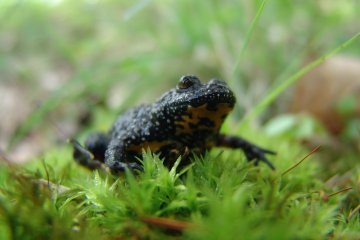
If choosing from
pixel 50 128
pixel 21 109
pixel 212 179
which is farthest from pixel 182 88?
pixel 21 109

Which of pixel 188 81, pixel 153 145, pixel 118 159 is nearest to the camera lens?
pixel 118 159

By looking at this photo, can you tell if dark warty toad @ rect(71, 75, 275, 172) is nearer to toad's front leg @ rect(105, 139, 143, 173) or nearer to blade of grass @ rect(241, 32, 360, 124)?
toad's front leg @ rect(105, 139, 143, 173)

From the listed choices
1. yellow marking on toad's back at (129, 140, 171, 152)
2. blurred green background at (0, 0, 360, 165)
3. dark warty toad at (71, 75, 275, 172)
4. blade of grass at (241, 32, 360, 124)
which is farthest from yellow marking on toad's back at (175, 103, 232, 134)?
blurred green background at (0, 0, 360, 165)

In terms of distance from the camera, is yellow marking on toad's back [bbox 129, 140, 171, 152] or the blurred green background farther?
the blurred green background

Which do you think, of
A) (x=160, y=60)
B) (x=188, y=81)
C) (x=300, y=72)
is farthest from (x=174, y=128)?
(x=160, y=60)

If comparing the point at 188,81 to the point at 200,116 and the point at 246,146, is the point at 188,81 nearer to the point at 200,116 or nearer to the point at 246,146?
the point at 200,116

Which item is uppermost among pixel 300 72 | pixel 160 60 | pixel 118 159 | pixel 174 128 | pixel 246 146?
pixel 160 60

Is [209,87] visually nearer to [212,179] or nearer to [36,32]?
[212,179]

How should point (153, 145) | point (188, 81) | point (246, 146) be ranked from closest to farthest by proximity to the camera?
point (188, 81) → point (153, 145) → point (246, 146)
